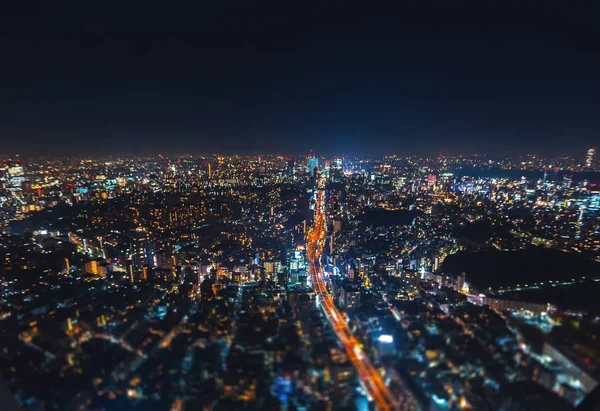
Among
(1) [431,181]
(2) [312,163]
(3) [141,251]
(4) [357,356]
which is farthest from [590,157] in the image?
(2) [312,163]

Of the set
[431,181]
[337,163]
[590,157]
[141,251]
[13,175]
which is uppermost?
[590,157]

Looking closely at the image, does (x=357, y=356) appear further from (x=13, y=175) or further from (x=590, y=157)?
(x=13, y=175)

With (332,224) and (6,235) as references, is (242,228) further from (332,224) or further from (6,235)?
(6,235)

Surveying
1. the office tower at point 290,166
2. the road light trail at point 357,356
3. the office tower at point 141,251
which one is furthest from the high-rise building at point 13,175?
the office tower at point 290,166

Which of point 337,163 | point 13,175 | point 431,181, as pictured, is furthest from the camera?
point 337,163

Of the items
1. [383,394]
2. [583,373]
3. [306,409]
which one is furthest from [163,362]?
[583,373]

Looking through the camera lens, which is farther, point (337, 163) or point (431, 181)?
point (337, 163)

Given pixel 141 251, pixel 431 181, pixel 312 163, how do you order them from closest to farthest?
pixel 141 251, pixel 431 181, pixel 312 163

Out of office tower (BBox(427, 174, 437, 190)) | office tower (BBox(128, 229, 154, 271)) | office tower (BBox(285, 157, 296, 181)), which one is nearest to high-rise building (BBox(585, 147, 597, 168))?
office tower (BBox(427, 174, 437, 190))

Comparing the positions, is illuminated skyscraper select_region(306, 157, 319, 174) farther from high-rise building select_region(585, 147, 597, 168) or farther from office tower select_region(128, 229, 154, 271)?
office tower select_region(128, 229, 154, 271)
